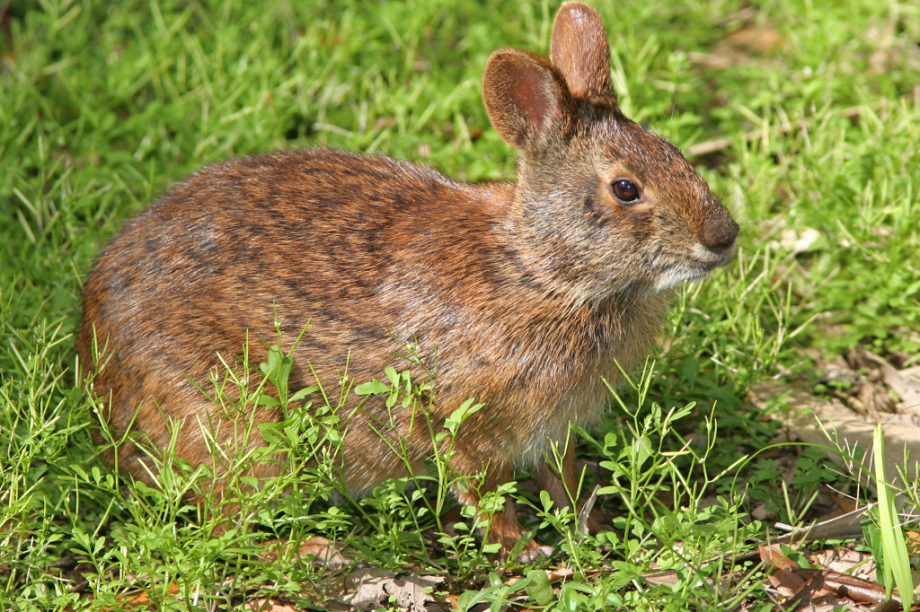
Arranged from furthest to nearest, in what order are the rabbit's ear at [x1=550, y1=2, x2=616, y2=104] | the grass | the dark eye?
1. the rabbit's ear at [x1=550, y1=2, x2=616, y2=104]
2. the dark eye
3. the grass

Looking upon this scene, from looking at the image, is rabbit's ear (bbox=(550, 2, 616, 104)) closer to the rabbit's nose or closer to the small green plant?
the rabbit's nose

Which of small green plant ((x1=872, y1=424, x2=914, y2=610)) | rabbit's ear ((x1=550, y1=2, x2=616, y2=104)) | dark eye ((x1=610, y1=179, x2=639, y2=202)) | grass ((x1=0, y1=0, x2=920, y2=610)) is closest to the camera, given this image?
small green plant ((x1=872, y1=424, x2=914, y2=610))

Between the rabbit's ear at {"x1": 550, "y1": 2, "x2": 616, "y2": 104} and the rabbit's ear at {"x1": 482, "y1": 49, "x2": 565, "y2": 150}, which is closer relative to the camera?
the rabbit's ear at {"x1": 482, "y1": 49, "x2": 565, "y2": 150}

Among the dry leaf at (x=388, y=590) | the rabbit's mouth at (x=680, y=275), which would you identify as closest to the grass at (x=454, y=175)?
the dry leaf at (x=388, y=590)

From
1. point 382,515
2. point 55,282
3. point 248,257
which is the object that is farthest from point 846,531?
point 55,282

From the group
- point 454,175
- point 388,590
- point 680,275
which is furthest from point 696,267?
point 454,175

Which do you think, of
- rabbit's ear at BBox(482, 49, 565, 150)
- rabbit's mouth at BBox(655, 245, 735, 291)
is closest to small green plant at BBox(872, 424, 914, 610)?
rabbit's mouth at BBox(655, 245, 735, 291)

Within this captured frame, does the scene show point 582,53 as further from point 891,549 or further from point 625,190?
point 891,549
